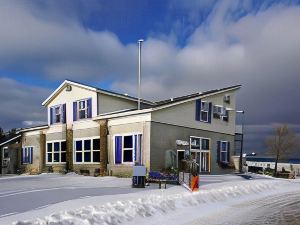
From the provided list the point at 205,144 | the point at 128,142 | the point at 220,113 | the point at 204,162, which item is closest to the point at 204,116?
the point at 205,144

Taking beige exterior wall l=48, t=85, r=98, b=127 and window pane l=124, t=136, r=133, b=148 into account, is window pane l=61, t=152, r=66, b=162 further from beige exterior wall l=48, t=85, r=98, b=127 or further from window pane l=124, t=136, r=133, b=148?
window pane l=124, t=136, r=133, b=148

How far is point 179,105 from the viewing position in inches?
1142

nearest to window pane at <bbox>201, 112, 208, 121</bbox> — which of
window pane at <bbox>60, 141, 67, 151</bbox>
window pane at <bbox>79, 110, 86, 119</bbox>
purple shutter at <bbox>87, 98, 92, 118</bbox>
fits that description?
purple shutter at <bbox>87, 98, 92, 118</bbox>

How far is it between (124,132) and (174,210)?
13.3 m

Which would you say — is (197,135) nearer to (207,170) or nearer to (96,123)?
(207,170)

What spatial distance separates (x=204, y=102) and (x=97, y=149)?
28.8ft

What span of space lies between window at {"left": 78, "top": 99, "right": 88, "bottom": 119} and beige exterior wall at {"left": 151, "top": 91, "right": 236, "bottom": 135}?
25.3ft

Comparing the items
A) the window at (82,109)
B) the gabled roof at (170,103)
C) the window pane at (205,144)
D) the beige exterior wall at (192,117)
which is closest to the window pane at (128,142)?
the gabled roof at (170,103)

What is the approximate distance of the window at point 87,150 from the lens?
101 feet

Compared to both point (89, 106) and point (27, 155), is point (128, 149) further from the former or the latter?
point (27, 155)

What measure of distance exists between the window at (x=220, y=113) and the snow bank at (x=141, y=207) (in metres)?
12.5

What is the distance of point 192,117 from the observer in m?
30.2

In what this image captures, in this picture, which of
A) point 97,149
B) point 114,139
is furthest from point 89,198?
point 97,149

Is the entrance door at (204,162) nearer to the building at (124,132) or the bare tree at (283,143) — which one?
the building at (124,132)
